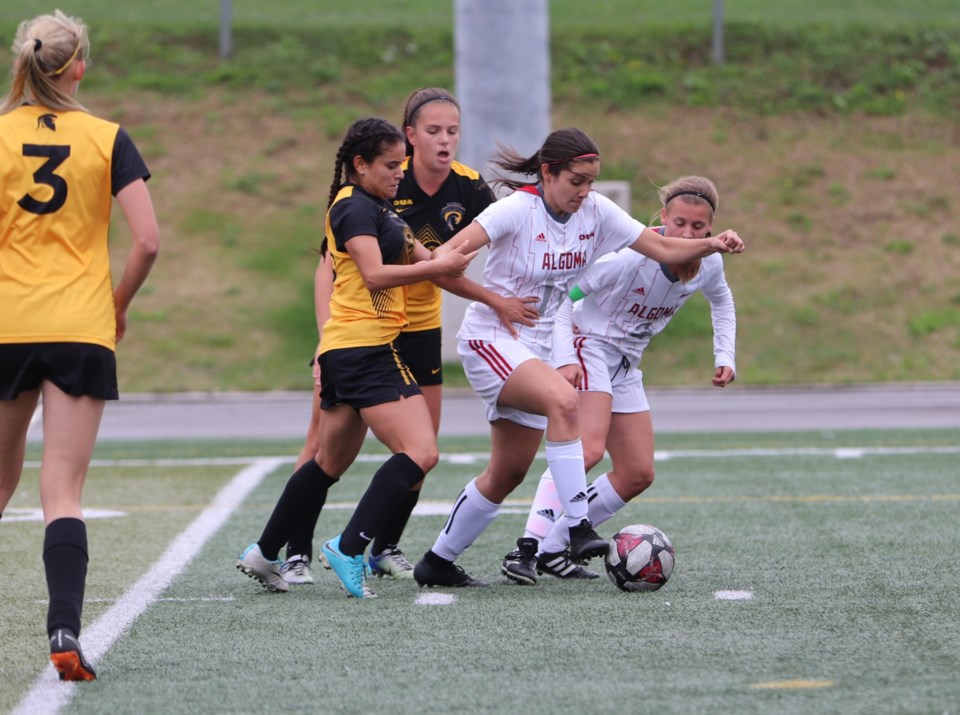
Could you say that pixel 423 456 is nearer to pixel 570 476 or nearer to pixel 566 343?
pixel 570 476

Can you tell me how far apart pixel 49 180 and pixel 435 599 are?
2212 mm

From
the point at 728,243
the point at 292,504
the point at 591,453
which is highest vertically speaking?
the point at 728,243

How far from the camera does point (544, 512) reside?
614cm

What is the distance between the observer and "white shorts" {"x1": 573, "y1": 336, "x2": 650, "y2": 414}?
6.20 metres

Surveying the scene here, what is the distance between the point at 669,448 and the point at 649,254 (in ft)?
19.5

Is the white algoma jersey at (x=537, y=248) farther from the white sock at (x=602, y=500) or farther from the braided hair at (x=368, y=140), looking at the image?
the white sock at (x=602, y=500)

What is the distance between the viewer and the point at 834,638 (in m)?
4.59

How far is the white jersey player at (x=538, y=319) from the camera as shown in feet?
18.3

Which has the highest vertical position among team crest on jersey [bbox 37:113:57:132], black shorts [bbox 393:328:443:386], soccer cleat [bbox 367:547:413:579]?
team crest on jersey [bbox 37:113:57:132]

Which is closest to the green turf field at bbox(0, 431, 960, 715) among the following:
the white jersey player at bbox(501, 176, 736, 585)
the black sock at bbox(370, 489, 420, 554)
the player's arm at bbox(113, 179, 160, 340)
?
the black sock at bbox(370, 489, 420, 554)

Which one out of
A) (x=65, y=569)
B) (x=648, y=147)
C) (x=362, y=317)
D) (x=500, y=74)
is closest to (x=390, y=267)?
(x=362, y=317)

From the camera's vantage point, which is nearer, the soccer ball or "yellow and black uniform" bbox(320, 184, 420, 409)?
"yellow and black uniform" bbox(320, 184, 420, 409)

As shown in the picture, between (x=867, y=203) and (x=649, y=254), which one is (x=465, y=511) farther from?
(x=867, y=203)

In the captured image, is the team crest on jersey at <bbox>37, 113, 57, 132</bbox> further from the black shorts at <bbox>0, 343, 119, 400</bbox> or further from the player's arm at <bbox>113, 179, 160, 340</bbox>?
the black shorts at <bbox>0, 343, 119, 400</bbox>
